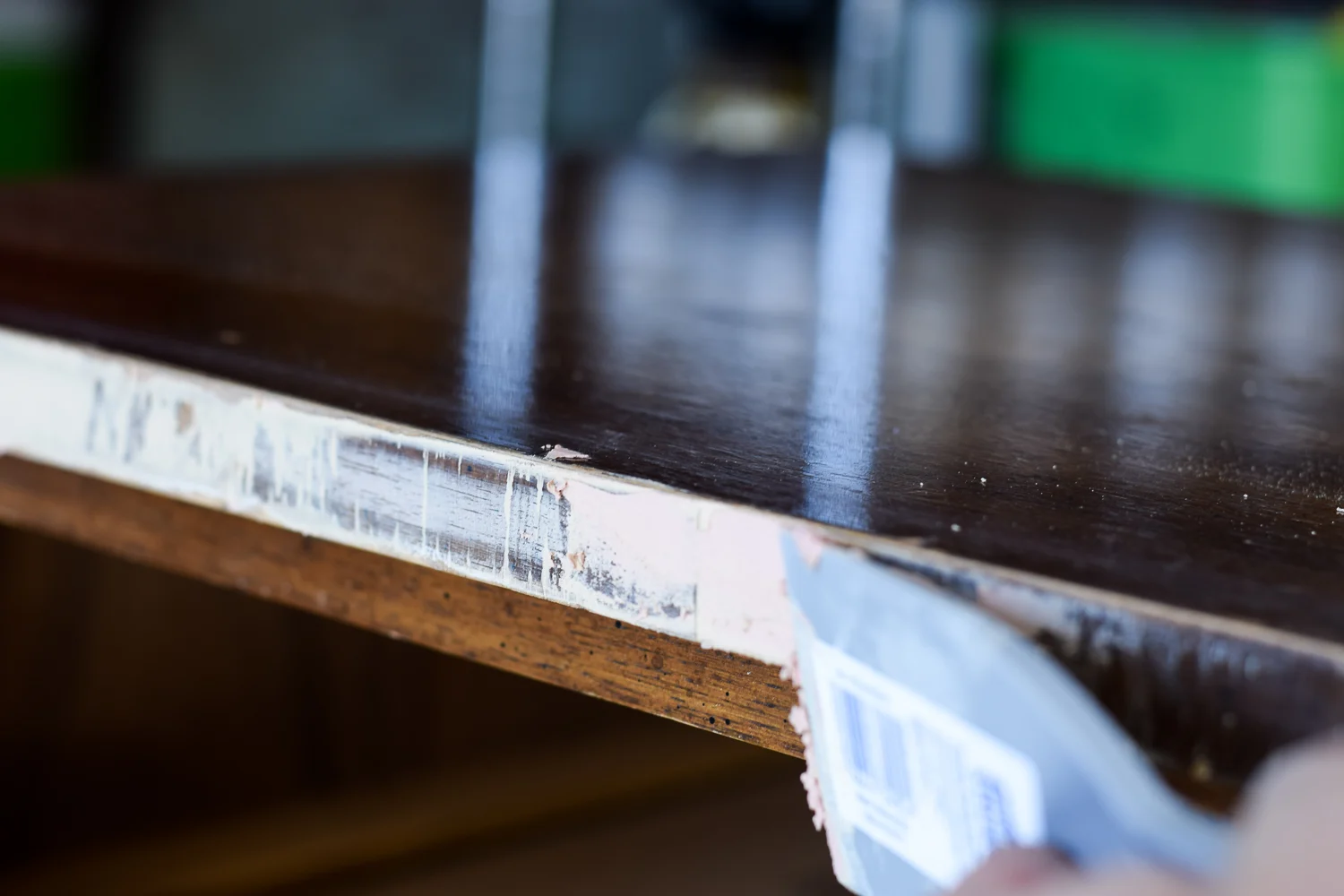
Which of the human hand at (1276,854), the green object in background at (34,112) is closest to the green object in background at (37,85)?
the green object in background at (34,112)

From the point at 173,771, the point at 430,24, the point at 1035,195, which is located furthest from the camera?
the point at 430,24

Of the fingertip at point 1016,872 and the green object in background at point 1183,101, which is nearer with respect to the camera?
the fingertip at point 1016,872

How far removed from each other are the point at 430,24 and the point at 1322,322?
2.00 m

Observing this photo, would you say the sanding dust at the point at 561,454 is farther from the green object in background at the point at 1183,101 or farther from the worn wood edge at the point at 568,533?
the green object in background at the point at 1183,101

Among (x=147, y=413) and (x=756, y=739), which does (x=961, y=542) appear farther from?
(x=147, y=413)

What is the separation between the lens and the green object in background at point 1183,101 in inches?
75.3

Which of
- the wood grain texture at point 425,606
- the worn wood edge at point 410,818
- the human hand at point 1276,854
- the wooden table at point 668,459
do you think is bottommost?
the worn wood edge at point 410,818

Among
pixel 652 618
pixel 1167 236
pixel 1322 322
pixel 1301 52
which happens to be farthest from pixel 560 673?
pixel 1301 52

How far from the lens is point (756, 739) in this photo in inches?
8.4

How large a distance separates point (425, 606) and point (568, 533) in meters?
0.05

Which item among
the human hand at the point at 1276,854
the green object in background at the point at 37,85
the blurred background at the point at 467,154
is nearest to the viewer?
the human hand at the point at 1276,854

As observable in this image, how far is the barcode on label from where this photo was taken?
0.16 metres

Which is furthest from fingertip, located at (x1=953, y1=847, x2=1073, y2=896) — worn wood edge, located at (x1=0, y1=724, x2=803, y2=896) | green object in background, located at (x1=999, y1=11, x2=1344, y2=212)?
green object in background, located at (x1=999, y1=11, x2=1344, y2=212)

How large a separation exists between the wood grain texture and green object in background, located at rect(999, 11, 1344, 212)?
5.62ft
